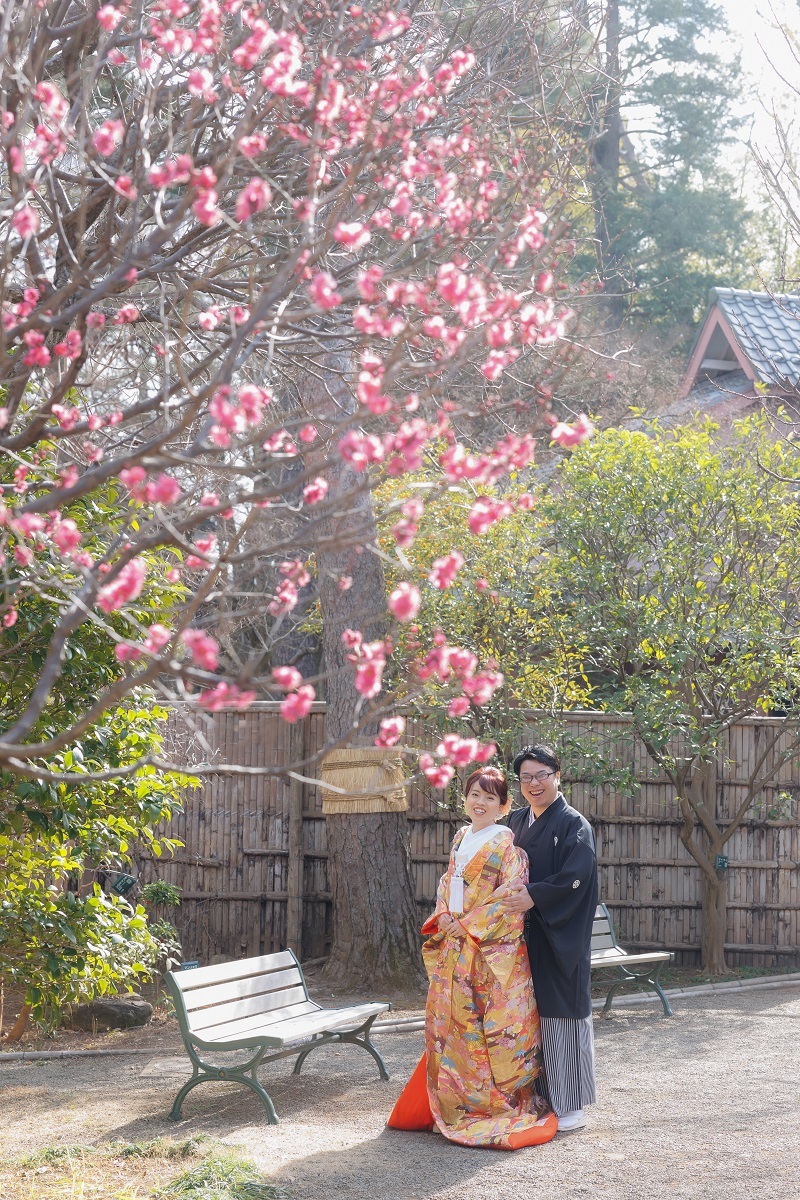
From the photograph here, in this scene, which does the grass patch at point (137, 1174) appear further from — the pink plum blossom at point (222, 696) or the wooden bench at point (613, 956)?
the wooden bench at point (613, 956)

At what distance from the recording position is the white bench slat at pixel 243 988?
5410 millimetres

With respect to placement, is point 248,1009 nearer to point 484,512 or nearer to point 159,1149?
point 159,1149

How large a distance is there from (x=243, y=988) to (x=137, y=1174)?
4.00 feet

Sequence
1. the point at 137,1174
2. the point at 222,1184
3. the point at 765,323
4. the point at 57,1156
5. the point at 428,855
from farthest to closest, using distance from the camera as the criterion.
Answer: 1. the point at 765,323
2. the point at 428,855
3. the point at 57,1156
4. the point at 137,1174
5. the point at 222,1184

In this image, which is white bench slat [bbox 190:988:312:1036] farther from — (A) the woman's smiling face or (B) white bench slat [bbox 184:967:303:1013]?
(A) the woman's smiling face

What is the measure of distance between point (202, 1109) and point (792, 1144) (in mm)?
2465

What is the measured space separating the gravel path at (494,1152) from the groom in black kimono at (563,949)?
213 mm

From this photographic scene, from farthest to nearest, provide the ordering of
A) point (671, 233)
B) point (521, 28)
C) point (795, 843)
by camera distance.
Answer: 1. point (671, 233)
2. point (795, 843)
3. point (521, 28)

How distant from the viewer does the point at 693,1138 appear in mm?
5055

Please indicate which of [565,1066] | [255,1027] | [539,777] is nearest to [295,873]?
[255,1027]

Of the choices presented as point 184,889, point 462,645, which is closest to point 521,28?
point 462,645

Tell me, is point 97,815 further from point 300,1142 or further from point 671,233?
point 671,233

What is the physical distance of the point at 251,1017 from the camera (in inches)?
223

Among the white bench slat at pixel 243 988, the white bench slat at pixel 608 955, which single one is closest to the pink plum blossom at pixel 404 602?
the white bench slat at pixel 243 988
